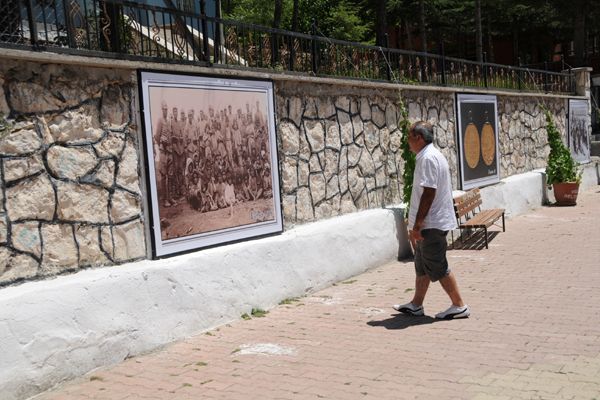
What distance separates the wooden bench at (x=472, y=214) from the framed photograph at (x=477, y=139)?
0.77 metres

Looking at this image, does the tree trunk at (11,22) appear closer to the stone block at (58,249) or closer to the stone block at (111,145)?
the stone block at (111,145)

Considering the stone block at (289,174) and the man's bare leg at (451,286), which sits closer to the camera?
the man's bare leg at (451,286)

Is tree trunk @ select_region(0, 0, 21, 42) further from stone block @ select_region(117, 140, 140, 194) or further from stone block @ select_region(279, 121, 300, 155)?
stone block @ select_region(279, 121, 300, 155)

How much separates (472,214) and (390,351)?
6857 millimetres

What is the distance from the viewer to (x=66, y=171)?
17.0ft

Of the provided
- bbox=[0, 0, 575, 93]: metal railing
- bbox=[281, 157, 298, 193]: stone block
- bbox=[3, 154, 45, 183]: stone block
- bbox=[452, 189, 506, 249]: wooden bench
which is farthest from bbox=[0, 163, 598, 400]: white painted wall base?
bbox=[452, 189, 506, 249]: wooden bench

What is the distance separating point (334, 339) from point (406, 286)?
2245mm

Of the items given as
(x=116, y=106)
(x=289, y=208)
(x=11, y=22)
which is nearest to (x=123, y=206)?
(x=116, y=106)

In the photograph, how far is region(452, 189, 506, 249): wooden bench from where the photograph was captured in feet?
33.1

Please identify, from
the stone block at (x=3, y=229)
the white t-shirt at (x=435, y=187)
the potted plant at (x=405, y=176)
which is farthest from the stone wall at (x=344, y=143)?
the stone block at (x=3, y=229)

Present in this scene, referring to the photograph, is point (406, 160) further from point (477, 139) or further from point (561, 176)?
point (561, 176)

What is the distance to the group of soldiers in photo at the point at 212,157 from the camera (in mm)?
6070

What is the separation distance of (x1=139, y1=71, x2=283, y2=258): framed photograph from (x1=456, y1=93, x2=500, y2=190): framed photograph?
5.90 m

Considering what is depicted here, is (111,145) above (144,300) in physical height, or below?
above
